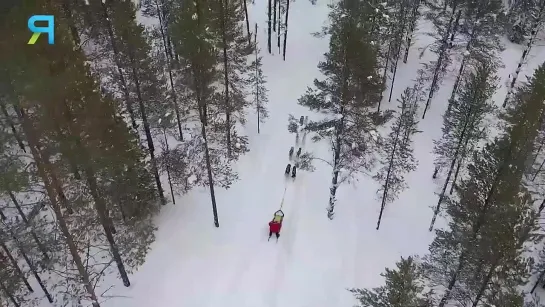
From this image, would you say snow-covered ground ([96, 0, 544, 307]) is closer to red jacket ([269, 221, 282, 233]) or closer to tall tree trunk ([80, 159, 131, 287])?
red jacket ([269, 221, 282, 233])

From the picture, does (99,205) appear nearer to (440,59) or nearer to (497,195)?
(497,195)

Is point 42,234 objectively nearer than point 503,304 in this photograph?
No

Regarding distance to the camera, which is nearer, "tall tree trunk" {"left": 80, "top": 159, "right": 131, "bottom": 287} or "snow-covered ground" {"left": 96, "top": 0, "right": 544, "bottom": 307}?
"tall tree trunk" {"left": 80, "top": 159, "right": 131, "bottom": 287}

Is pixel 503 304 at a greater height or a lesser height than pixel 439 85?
lesser

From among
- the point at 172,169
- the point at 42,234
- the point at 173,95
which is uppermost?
the point at 173,95

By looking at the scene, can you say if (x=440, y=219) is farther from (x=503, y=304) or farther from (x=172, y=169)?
(x=172, y=169)

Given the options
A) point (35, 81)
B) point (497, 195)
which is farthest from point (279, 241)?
point (35, 81)

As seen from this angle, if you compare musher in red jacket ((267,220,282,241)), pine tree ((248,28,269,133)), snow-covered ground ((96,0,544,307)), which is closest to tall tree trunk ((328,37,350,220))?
snow-covered ground ((96,0,544,307))

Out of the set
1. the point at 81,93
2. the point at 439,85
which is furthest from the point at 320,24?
the point at 81,93

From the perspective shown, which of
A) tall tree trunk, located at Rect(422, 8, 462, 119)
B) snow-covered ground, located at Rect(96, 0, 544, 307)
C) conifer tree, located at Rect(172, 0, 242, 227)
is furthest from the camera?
tall tree trunk, located at Rect(422, 8, 462, 119)
